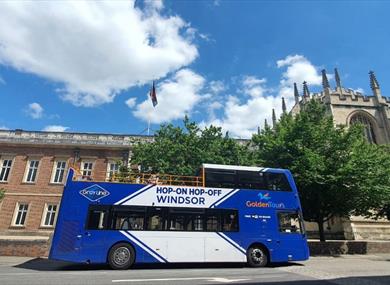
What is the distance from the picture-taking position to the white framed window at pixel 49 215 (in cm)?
2598

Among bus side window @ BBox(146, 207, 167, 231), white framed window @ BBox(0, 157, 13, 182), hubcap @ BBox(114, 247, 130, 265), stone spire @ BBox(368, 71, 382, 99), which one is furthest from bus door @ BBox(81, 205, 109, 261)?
stone spire @ BBox(368, 71, 382, 99)

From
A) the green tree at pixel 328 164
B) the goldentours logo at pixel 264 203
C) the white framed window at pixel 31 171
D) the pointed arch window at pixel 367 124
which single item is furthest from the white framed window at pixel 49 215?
the pointed arch window at pixel 367 124

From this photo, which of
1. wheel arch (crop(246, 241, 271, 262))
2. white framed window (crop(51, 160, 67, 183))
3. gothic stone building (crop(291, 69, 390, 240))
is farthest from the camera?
gothic stone building (crop(291, 69, 390, 240))

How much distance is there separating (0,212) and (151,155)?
16285mm

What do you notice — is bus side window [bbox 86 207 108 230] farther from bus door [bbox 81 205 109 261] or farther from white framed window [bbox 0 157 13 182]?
white framed window [bbox 0 157 13 182]

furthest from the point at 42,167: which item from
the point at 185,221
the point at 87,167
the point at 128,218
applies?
the point at 185,221

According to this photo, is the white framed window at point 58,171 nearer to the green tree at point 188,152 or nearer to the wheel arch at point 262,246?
the green tree at point 188,152

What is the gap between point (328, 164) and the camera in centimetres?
1794

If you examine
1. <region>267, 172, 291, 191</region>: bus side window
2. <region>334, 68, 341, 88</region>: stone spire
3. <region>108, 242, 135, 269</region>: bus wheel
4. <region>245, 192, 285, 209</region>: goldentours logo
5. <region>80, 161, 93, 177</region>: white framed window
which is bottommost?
<region>108, 242, 135, 269</region>: bus wheel

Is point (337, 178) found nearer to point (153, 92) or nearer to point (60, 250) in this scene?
point (60, 250)

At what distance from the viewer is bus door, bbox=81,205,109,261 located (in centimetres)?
1058

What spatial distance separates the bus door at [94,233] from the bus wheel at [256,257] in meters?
5.85

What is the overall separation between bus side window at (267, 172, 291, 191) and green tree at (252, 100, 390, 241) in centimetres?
453

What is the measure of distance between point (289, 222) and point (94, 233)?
26.8ft
